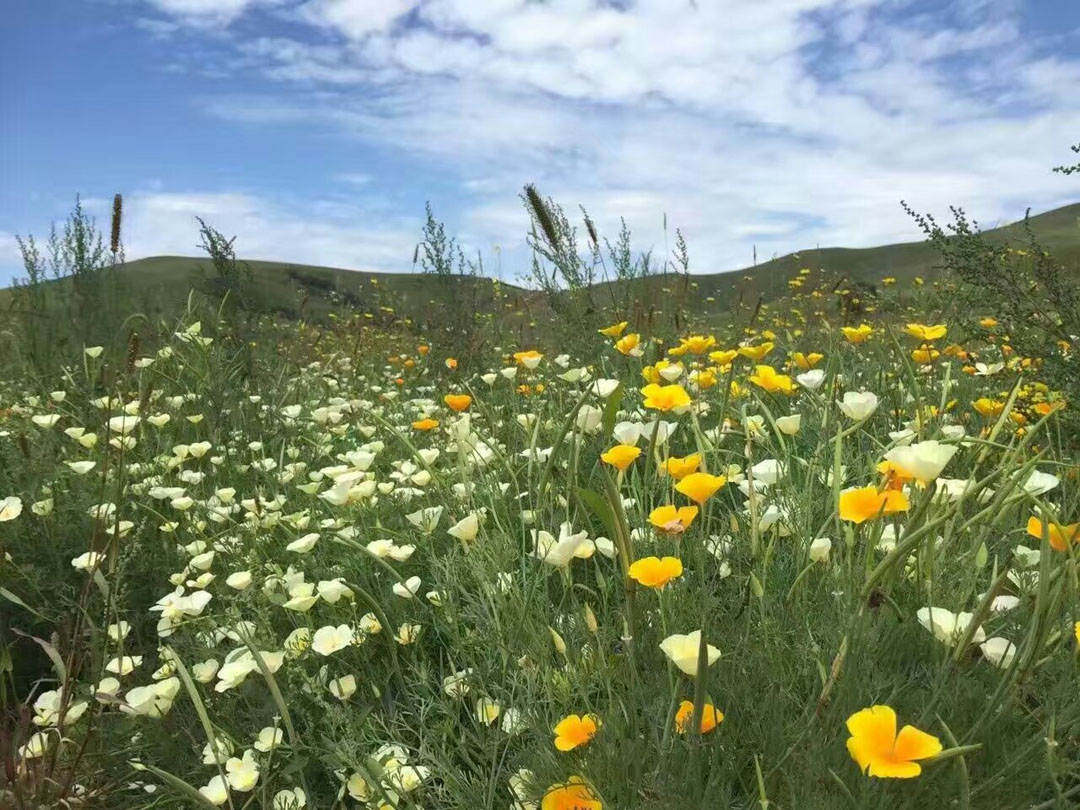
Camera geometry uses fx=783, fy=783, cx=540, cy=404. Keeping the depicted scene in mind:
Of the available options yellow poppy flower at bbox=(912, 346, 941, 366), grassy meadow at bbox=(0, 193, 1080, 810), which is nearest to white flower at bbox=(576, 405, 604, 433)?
grassy meadow at bbox=(0, 193, 1080, 810)

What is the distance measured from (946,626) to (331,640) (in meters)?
1.27

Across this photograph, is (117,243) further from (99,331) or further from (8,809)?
(8,809)

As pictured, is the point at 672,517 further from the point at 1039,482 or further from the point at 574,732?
the point at 1039,482

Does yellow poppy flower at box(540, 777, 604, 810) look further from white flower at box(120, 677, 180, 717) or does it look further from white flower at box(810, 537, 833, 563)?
white flower at box(120, 677, 180, 717)

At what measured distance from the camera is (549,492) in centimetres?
218

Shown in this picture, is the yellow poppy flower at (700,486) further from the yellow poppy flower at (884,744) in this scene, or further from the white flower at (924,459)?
the yellow poppy flower at (884,744)

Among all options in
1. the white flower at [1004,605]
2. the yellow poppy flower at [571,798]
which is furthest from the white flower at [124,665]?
the white flower at [1004,605]

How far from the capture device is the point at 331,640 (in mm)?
1799

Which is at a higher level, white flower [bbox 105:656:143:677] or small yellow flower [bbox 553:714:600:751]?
small yellow flower [bbox 553:714:600:751]

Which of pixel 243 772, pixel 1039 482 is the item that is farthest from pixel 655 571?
pixel 1039 482

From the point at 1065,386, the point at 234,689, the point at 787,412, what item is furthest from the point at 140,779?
the point at 1065,386

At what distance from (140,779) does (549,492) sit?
48.7 inches

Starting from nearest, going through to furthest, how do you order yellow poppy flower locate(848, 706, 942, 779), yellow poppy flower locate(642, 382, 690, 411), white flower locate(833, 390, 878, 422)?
yellow poppy flower locate(848, 706, 942, 779), white flower locate(833, 390, 878, 422), yellow poppy flower locate(642, 382, 690, 411)

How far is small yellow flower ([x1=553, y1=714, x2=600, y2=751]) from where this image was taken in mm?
1252
